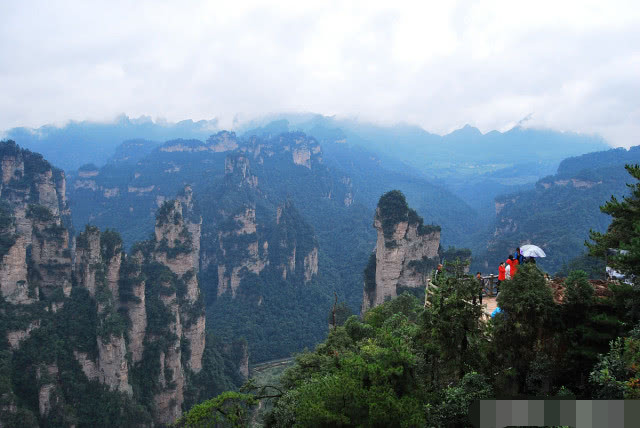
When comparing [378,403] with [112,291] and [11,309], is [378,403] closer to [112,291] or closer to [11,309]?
[11,309]

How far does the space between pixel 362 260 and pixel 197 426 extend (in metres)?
94.9

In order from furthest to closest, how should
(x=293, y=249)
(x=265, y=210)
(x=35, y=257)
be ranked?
(x=265, y=210) < (x=293, y=249) < (x=35, y=257)

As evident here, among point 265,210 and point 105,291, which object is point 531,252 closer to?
point 105,291

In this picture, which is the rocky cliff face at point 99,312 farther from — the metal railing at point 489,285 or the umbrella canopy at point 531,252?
the umbrella canopy at point 531,252

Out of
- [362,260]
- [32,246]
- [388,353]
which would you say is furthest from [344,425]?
[362,260]

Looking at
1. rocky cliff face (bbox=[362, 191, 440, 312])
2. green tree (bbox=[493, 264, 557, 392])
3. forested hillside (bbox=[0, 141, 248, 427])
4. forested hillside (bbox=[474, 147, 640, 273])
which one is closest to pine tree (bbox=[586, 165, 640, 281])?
green tree (bbox=[493, 264, 557, 392])

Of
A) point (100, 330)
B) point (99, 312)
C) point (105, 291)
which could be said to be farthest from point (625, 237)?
point (105, 291)

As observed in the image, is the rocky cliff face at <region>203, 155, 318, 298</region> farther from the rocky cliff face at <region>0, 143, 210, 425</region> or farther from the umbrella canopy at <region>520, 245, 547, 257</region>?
the umbrella canopy at <region>520, 245, 547, 257</region>

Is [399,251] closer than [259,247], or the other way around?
[399,251]

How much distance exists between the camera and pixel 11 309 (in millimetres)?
34562

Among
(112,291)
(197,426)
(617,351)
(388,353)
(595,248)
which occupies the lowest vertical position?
(112,291)

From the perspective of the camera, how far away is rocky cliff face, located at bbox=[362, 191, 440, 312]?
48312 mm

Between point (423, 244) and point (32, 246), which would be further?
point (423, 244)

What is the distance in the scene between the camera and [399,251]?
158 feet
